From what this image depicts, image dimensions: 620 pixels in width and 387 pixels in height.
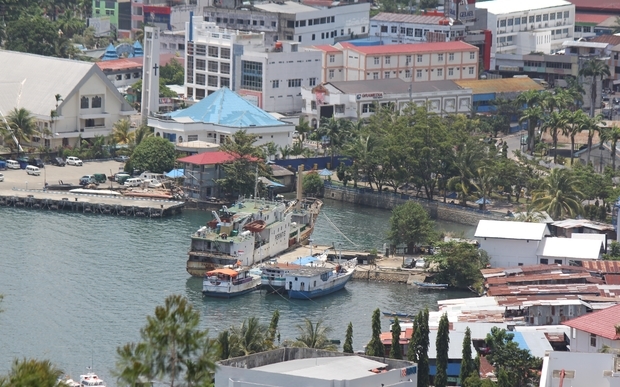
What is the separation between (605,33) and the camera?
97.6 metres

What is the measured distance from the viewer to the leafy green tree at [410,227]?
54.4 m

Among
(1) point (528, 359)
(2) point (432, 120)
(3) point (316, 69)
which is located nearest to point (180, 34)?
(3) point (316, 69)

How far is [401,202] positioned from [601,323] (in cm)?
2518

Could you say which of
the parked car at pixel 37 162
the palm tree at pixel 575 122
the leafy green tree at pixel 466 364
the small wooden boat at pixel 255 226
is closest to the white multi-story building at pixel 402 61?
the palm tree at pixel 575 122

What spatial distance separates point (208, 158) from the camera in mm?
64500

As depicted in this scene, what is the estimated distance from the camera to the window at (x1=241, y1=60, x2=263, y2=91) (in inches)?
3083

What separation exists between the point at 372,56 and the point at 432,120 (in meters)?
16.4

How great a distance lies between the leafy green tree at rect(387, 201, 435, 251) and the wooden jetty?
10358 mm

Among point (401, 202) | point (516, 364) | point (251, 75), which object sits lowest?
point (516, 364)

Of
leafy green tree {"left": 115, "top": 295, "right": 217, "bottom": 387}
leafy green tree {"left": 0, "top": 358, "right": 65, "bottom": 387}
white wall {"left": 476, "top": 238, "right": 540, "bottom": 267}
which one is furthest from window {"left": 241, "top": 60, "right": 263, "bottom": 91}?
leafy green tree {"left": 0, "top": 358, "right": 65, "bottom": 387}

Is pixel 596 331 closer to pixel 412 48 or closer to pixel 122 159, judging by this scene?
pixel 122 159

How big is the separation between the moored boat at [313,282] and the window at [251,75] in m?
28.3

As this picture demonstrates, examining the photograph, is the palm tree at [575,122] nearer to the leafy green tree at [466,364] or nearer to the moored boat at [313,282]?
the moored boat at [313,282]

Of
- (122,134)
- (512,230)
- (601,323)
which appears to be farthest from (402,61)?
(601,323)
